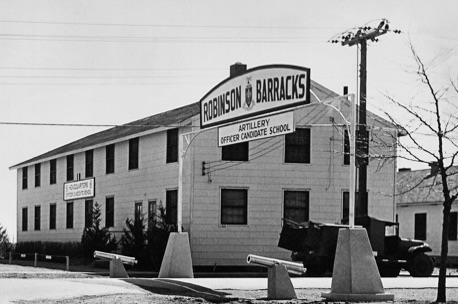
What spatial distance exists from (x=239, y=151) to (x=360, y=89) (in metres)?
5.67

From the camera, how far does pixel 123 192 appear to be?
136ft

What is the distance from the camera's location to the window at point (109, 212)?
4276 centimetres

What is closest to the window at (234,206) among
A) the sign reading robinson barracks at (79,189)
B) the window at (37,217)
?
the sign reading robinson barracks at (79,189)

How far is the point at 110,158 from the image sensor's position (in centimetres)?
4319

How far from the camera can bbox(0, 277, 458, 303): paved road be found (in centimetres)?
1917

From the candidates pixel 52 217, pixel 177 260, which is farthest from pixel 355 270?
pixel 52 217

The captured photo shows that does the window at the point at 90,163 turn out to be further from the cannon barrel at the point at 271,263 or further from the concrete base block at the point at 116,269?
the cannon barrel at the point at 271,263

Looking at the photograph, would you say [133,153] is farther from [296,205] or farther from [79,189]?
[296,205]

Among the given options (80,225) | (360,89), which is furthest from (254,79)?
(80,225)

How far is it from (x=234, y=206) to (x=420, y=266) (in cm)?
784

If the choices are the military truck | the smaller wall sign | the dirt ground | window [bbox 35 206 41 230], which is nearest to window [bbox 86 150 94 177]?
window [bbox 35 206 41 230]

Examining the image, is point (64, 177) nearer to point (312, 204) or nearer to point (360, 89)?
point (312, 204)

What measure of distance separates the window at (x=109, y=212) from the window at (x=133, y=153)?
9.77ft

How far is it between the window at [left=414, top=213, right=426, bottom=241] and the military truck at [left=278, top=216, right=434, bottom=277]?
56.8 ft
